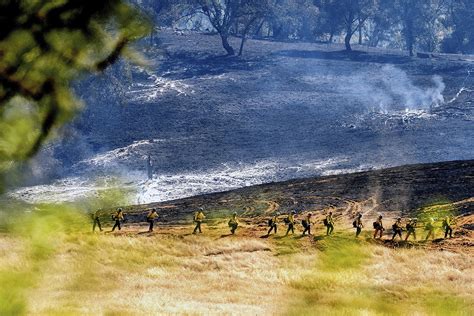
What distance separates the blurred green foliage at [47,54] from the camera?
555 centimetres

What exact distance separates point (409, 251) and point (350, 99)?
44833 millimetres

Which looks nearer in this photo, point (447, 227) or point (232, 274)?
point (232, 274)

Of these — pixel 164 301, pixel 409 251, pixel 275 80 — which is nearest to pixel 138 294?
pixel 164 301

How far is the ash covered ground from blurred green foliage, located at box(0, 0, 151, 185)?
32.1 meters

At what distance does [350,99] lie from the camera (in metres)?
68.1

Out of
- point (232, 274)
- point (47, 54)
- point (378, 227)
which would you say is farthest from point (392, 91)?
point (47, 54)

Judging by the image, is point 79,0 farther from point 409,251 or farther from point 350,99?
point 350,99

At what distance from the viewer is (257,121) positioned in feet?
204

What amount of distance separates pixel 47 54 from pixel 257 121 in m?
56.7

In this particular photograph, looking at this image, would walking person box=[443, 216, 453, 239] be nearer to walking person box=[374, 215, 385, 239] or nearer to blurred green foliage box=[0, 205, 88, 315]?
walking person box=[374, 215, 385, 239]

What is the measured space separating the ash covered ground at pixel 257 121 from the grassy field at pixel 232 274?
45.1 feet

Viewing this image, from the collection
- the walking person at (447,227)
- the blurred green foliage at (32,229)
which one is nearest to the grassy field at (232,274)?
the walking person at (447,227)

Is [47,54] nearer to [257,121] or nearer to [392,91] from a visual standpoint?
[257,121]

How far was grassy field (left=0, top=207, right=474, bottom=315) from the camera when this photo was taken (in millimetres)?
15750
